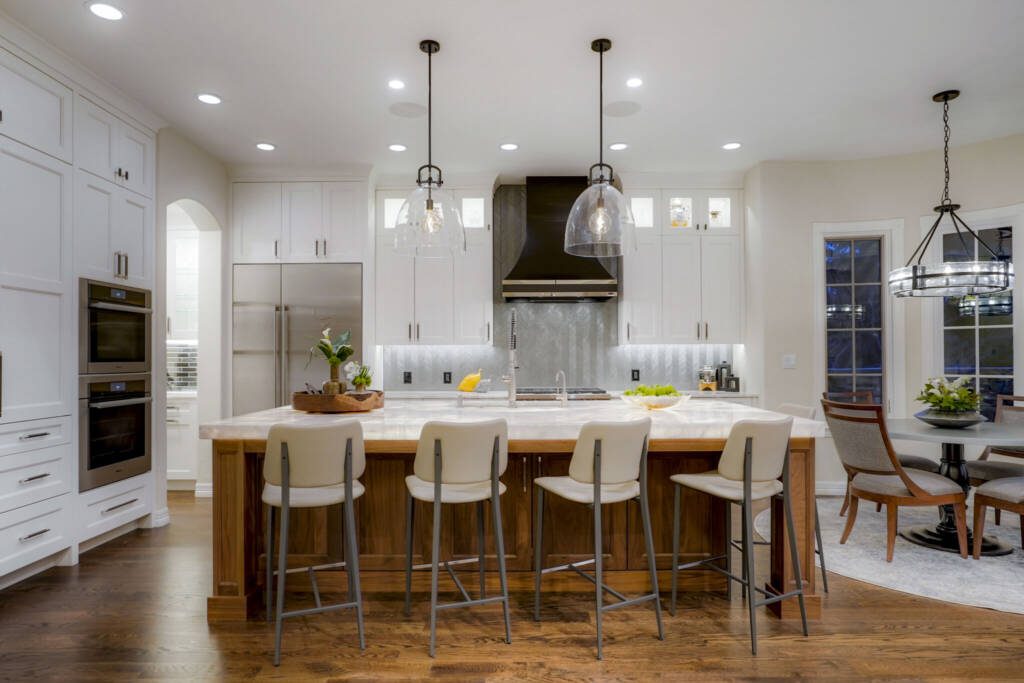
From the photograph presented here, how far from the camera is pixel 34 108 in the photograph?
10.4ft

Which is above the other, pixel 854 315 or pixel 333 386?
pixel 854 315

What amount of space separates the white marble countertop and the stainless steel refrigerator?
1.87 m

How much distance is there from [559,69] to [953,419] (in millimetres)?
3129

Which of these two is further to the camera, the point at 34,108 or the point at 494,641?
the point at 34,108

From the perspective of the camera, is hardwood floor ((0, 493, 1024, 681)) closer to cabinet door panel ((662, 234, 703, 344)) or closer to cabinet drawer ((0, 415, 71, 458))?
cabinet drawer ((0, 415, 71, 458))

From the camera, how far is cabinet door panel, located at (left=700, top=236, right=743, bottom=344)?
539 centimetres

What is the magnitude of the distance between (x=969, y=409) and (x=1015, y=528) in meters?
1.16

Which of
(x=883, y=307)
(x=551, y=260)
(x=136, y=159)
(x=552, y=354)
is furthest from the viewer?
(x=552, y=354)

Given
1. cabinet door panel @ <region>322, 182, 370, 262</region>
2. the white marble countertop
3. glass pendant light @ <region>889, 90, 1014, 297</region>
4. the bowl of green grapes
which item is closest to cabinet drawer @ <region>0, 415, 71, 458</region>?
the white marble countertop

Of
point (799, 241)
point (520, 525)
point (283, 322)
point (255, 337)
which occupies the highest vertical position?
point (799, 241)

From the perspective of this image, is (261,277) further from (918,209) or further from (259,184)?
(918,209)

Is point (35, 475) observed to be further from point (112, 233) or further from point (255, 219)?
point (255, 219)

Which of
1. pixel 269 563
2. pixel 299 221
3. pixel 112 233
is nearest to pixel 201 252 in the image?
pixel 299 221

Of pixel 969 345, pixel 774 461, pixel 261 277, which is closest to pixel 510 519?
pixel 774 461
